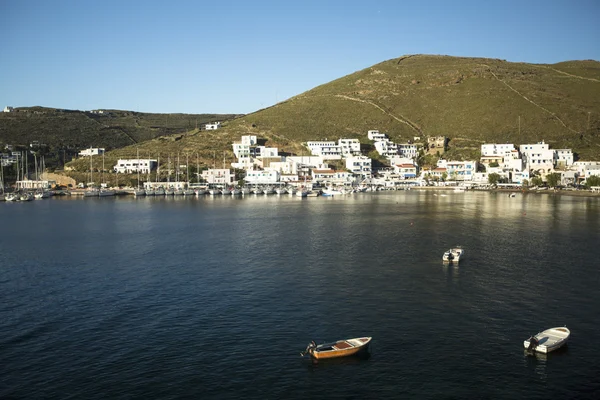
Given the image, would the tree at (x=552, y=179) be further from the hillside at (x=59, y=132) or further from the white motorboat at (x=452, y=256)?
the hillside at (x=59, y=132)

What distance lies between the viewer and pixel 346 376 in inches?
786

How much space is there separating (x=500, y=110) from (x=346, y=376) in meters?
141

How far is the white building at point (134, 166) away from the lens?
125 metres

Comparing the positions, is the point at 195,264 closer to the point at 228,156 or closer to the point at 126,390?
the point at 126,390

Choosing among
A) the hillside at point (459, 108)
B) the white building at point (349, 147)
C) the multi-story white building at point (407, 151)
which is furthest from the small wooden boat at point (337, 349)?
the multi-story white building at point (407, 151)

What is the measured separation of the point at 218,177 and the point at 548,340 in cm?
10238

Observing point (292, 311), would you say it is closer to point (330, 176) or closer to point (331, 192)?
point (331, 192)

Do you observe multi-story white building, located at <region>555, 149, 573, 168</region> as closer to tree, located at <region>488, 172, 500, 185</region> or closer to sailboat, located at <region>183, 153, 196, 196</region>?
tree, located at <region>488, 172, 500, 185</region>

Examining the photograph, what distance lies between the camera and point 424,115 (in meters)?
158

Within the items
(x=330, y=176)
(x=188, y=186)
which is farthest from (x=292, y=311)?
(x=330, y=176)

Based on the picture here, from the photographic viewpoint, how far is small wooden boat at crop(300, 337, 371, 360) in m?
20.9

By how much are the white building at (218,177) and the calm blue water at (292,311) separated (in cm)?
6528

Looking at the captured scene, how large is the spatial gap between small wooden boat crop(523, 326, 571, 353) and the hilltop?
369 ft

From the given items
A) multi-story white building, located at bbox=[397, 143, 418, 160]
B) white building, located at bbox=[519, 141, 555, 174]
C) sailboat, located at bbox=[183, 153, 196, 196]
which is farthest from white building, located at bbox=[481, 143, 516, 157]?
sailboat, located at bbox=[183, 153, 196, 196]
